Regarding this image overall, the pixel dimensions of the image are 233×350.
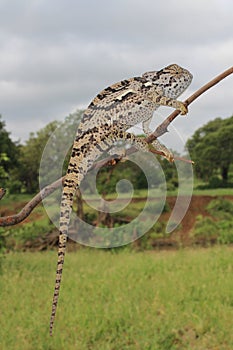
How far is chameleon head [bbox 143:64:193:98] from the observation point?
1.91 feet

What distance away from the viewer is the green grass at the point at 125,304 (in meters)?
3.98

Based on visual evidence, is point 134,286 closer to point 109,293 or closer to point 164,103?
point 109,293

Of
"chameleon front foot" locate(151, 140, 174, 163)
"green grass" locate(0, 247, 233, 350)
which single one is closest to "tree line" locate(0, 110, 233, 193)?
"green grass" locate(0, 247, 233, 350)

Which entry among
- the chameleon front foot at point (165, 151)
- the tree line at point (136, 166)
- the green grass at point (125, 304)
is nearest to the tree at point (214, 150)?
the tree line at point (136, 166)

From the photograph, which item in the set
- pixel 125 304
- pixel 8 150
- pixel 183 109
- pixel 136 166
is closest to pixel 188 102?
pixel 183 109

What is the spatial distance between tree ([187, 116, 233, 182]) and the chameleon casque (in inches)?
344

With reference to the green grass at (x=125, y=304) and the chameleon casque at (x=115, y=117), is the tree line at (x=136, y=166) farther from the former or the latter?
the chameleon casque at (x=115, y=117)

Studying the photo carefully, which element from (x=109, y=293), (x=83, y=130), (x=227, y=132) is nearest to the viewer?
(x=83, y=130)

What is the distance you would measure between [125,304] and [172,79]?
422 cm

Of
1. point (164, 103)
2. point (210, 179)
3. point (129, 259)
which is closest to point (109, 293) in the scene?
point (129, 259)

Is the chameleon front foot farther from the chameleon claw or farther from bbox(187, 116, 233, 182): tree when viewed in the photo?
bbox(187, 116, 233, 182): tree

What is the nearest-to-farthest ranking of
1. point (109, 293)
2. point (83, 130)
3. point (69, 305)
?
point (83, 130) < point (69, 305) < point (109, 293)

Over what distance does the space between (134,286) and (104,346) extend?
1492mm

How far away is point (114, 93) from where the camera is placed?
0.55 meters
